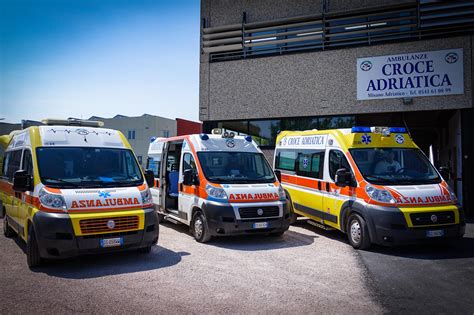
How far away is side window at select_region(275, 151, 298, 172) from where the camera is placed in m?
11.2

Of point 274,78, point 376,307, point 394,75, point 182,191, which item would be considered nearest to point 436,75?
point 394,75

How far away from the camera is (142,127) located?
5125 cm

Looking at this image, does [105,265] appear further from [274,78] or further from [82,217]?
[274,78]

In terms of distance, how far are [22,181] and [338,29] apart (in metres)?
11.8

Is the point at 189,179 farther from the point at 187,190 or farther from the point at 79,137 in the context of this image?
the point at 79,137

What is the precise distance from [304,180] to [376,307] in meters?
5.71

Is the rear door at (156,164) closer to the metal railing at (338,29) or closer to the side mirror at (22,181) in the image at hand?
the side mirror at (22,181)

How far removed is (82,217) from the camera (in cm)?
627

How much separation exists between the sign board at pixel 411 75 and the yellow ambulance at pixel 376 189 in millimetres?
4654

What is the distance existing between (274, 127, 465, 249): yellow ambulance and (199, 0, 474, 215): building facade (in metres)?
4.53

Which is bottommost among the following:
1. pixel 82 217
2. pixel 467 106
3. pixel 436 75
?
pixel 82 217

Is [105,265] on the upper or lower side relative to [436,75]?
lower

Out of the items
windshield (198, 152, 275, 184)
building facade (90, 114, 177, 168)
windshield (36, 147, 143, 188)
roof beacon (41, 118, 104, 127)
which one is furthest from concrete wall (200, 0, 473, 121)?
building facade (90, 114, 177, 168)

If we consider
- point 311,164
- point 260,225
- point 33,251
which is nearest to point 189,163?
point 260,225
